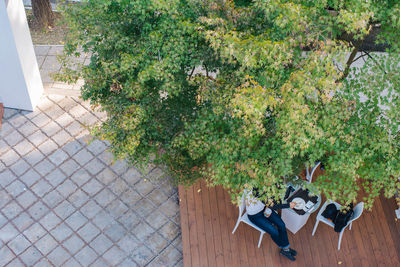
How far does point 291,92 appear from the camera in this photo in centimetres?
532

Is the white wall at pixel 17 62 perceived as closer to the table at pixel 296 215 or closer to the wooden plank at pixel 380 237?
the table at pixel 296 215

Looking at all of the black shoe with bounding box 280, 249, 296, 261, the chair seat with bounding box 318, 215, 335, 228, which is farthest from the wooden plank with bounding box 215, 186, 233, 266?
the chair seat with bounding box 318, 215, 335, 228

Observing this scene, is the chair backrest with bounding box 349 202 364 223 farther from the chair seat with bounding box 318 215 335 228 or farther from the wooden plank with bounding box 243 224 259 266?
the wooden plank with bounding box 243 224 259 266

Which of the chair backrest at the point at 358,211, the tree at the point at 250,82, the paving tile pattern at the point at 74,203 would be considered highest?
the tree at the point at 250,82

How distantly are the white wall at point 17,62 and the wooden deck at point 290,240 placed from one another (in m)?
4.60

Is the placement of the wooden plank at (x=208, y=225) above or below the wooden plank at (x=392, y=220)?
below

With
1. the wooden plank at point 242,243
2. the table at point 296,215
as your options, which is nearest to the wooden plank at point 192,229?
the wooden plank at point 242,243

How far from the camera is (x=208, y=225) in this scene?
8.33 meters

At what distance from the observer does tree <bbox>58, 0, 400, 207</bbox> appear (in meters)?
5.33

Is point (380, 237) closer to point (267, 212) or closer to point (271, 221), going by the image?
point (271, 221)

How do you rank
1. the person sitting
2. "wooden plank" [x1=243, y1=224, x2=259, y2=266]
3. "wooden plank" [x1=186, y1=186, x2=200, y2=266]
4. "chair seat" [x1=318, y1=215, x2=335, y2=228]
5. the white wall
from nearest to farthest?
the person sitting < "chair seat" [x1=318, y1=215, x2=335, y2=228] < "wooden plank" [x1=243, y1=224, x2=259, y2=266] < "wooden plank" [x1=186, y1=186, x2=200, y2=266] < the white wall

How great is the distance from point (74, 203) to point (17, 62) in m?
3.29

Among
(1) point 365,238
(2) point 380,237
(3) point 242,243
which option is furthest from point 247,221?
(2) point 380,237

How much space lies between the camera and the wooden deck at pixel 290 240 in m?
7.77
